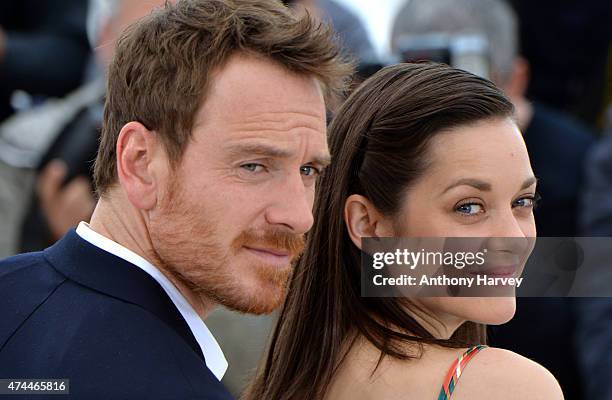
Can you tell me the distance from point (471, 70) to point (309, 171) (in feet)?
7.16

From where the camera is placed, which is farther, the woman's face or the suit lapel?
the woman's face

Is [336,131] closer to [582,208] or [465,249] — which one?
[465,249]

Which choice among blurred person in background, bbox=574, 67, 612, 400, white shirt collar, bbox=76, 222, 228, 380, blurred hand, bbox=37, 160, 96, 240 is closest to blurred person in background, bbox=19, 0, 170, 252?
blurred hand, bbox=37, 160, 96, 240

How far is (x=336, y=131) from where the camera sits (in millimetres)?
2805

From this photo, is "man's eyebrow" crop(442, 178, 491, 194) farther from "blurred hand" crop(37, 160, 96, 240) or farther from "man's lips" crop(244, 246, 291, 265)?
"blurred hand" crop(37, 160, 96, 240)

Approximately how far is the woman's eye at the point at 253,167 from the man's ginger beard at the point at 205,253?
5.1 inches

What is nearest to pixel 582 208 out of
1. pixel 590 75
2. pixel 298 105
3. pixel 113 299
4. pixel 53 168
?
pixel 590 75

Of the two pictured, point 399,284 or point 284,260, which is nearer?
point 284,260

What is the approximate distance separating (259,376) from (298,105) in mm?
780

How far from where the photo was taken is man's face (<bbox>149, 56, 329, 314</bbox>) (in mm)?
2404

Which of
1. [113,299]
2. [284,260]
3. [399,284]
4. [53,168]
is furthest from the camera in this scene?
[53,168]

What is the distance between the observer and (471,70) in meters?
4.61

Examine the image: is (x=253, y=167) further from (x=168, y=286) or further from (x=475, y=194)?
(x=475, y=194)

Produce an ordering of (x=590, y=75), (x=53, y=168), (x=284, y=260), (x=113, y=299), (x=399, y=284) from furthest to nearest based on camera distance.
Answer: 1. (x=590, y=75)
2. (x=53, y=168)
3. (x=399, y=284)
4. (x=284, y=260)
5. (x=113, y=299)
